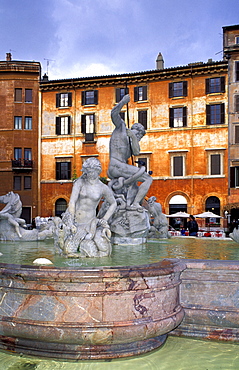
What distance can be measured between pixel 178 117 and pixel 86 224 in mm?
27021

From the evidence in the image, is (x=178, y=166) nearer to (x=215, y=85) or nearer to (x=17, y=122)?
(x=215, y=85)

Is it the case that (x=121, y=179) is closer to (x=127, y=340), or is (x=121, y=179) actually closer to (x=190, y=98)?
(x=127, y=340)

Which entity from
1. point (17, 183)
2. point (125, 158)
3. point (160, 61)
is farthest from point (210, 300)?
point (160, 61)

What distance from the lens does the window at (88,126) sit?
109ft

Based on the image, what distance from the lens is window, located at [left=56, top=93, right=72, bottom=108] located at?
1339 inches

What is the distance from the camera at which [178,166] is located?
1217 inches

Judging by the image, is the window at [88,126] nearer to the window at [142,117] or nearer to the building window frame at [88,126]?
the building window frame at [88,126]

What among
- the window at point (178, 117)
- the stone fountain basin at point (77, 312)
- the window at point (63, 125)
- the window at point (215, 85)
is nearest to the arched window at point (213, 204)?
the window at point (178, 117)

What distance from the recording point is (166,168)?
31188 millimetres

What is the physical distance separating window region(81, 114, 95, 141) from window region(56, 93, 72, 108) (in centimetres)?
176

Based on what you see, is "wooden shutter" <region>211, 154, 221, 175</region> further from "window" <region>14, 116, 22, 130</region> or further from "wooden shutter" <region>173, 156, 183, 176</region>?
"window" <region>14, 116, 22, 130</region>

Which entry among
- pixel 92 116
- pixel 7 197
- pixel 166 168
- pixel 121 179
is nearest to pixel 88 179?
pixel 121 179

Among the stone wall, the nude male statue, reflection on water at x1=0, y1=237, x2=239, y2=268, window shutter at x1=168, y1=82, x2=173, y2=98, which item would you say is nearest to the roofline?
window shutter at x1=168, y1=82, x2=173, y2=98

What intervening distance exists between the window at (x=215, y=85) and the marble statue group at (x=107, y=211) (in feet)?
74.0
